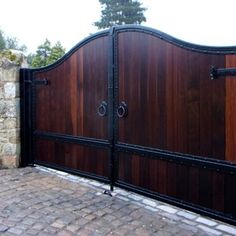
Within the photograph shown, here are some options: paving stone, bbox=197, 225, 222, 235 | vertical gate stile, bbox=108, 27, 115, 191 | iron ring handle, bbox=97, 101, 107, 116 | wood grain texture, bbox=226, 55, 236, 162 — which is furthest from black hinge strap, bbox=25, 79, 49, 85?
paving stone, bbox=197, 225, 222, 235

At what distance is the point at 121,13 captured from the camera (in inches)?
933

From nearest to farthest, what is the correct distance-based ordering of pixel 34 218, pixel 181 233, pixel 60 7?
pixel 181 233, pixel 34 218, pixel 60 7

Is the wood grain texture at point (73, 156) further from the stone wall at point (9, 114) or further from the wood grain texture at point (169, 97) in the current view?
the wood grain texture at point (169, 97)

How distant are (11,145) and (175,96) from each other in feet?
9.71

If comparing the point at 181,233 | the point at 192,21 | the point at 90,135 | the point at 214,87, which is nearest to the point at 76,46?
the point at 90,135

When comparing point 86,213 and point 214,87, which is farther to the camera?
point 86,213

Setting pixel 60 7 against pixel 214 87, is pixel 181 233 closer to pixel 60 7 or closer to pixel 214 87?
pixel 214 87

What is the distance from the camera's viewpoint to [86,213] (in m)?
3.61

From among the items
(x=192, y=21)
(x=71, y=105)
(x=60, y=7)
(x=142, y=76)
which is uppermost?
(x=60, y=7)

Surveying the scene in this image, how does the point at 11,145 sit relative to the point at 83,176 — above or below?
above

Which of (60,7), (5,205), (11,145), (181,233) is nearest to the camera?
(181,233)

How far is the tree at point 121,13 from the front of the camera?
23.1 metres

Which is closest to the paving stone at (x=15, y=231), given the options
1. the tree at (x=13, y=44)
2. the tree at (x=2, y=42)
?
the tree at (x=2, y=42)

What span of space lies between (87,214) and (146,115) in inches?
46.6
